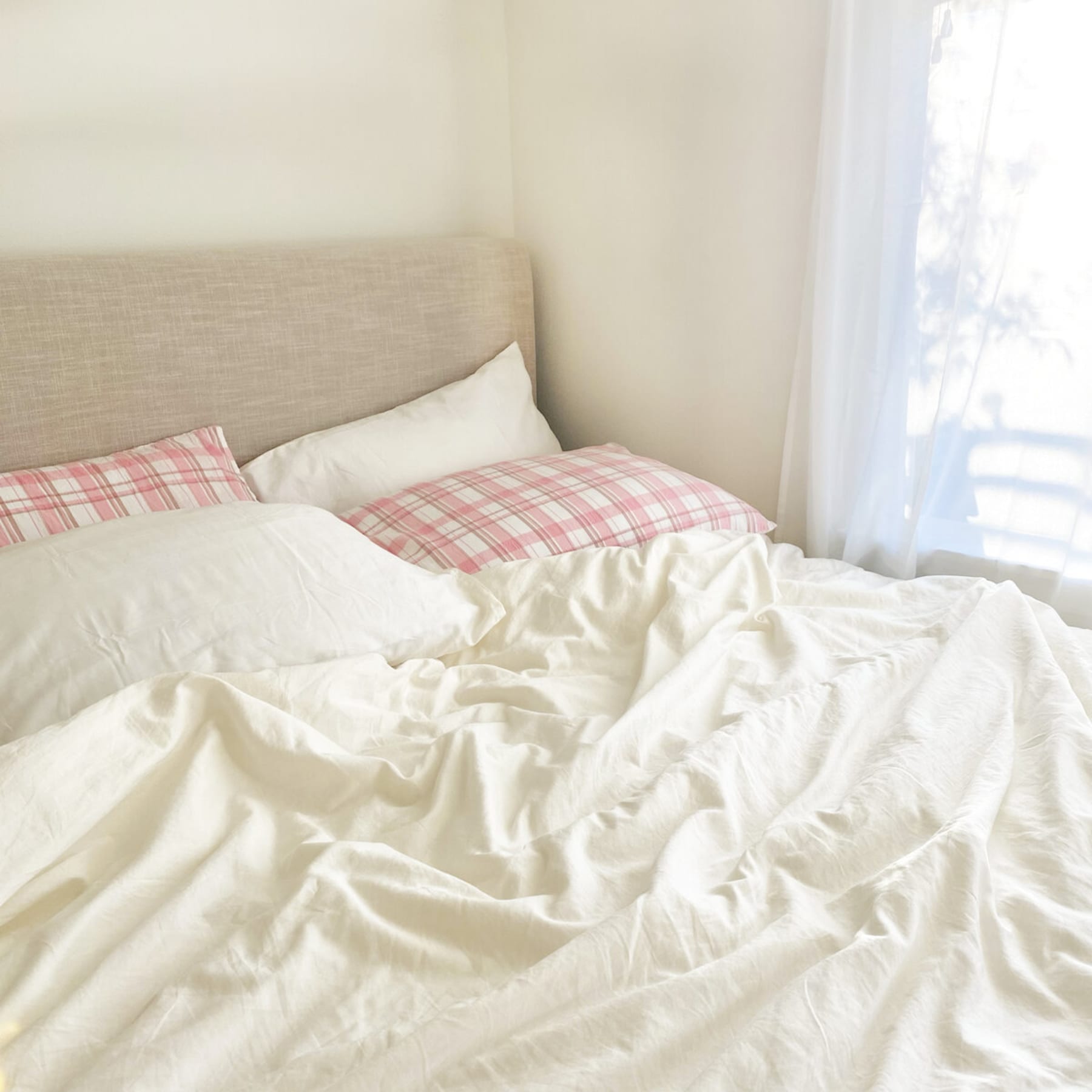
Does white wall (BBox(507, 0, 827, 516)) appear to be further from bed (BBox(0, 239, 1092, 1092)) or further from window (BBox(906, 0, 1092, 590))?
bed (BBox(0, 239, 1092, 1092))

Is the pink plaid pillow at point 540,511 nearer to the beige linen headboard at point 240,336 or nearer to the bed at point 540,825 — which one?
the bed at point 540,825

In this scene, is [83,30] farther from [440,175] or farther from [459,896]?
[459,896]

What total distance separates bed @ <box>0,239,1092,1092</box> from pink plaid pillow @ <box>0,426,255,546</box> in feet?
0.33

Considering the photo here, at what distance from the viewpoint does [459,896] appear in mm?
920

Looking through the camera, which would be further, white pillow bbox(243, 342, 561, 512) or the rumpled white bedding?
white pillow bbox(243, 342, 561, 512)

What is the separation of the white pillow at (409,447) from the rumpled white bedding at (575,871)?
23.7 inches

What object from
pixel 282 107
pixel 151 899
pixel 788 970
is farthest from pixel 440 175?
pixel 788 970

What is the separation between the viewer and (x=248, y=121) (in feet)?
6.49

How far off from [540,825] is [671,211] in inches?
57.8

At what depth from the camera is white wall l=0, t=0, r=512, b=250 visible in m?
1.75

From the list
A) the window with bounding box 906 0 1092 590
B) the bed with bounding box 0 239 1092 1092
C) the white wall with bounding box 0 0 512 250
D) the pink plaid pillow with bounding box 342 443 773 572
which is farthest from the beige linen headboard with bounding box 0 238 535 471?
the window with bounding box 906 0 1092 590

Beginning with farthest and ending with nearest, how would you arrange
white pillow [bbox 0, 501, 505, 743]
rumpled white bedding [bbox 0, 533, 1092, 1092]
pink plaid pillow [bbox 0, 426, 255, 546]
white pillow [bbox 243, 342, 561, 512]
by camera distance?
white pillow [bbox 243, 342, 561, 512]
pink plaid pillow [bbox 0, 426, 255, 546]
white pillow [bbox 0, 501, 505, 743]
rumpled white bedding [bbox 0, 533, 1092, 1092]

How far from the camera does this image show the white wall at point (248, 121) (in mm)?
1751

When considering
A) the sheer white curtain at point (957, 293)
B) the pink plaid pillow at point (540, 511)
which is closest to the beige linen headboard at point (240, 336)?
the pink plaid pillow at point (540, 511)
